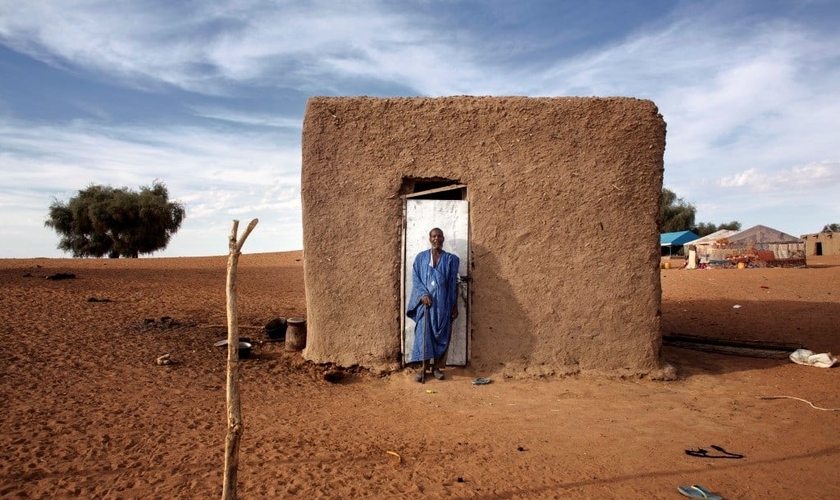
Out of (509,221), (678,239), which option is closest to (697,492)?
(509,221)

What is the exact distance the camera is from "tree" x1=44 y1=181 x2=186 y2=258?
25.8 meters

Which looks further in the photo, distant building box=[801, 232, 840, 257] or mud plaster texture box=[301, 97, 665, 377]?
distant building box=[801, 232, 840, 257]

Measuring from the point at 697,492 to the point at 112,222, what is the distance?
28254mm

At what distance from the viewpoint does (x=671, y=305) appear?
11.8 meters

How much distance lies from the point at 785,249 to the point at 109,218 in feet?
95.0

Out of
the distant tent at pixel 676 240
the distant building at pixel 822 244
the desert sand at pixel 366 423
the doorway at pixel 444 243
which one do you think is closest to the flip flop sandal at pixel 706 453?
the desert sand at pixel 366 423

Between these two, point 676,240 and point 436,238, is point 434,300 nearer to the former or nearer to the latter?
point 436,238

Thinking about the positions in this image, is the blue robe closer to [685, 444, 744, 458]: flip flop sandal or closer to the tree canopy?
[685, 444, 744, 458]: flip flop sandal

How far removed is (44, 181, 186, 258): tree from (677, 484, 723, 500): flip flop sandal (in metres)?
27.3

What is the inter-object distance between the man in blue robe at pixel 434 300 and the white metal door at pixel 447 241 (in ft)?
0.44

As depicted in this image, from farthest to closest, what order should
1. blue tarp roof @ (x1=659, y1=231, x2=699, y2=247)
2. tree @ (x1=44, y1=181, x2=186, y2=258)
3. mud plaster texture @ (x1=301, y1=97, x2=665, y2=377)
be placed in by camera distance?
1. blue tarp roof @ (x1=659, y1=231, x2=699, y2=247)
2. tree @ (x1=44, y1=181, x2=186, y2=258)
3. mud plaster texture @ (x1=301, y1=97, x2=665, y2=377)

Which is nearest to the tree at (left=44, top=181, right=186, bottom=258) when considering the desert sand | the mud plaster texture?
the desert sand

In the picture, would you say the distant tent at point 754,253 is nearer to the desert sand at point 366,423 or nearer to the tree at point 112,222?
the desert sand at point 366,423

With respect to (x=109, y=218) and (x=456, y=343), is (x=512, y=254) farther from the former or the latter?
(x=109, y=218)
